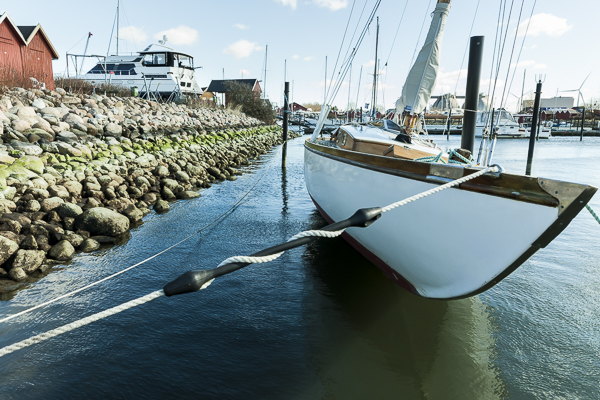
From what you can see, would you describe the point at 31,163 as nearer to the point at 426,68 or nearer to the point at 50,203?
the point at 50,203

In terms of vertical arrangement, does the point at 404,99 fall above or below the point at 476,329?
above

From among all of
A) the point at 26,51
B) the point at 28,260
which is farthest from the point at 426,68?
the point at 26,51

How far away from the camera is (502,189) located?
2.49 m

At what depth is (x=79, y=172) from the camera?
25.5 ft

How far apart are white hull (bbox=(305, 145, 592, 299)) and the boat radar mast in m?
3.12

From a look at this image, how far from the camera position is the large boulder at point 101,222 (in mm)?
6023

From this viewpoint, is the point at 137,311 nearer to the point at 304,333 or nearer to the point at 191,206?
the point at 304,333

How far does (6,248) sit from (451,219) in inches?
207

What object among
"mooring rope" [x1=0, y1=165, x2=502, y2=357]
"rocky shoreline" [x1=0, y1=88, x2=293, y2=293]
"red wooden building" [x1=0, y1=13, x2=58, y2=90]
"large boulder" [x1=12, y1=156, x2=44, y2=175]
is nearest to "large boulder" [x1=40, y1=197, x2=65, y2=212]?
"rocky shoreline" [x1=0, y1=88, x2=293, y2=293]

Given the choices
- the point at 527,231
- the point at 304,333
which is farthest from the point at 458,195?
the point at 304,333

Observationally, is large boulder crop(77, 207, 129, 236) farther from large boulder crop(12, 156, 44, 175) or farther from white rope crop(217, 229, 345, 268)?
white rope crop(217, 229, 345, 268)

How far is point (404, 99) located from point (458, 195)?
4.37 meters

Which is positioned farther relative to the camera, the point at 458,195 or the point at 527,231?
the point at 458,195

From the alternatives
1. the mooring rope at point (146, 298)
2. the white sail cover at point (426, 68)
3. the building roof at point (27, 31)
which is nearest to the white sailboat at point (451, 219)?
the mooring rope at point (146, 298)
